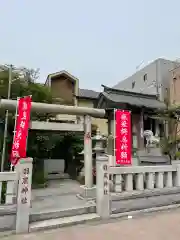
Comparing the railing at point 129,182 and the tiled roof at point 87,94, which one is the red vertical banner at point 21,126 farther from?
the tiled roof at point 87,94

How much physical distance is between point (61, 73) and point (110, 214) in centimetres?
1494

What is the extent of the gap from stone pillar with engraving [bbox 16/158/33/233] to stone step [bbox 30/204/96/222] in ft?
0.96

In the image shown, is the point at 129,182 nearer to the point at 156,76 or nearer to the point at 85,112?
the point at 85,112

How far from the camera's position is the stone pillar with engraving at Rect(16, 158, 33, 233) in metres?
4.49

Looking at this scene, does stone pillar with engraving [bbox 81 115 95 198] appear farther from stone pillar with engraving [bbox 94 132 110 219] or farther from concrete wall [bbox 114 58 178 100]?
concrete wall [bbox 114 58 178 100]

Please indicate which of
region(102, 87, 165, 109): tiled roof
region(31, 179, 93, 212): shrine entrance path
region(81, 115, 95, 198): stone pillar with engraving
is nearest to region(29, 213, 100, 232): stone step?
region(31, 179, 93, 212): shrine entrance path

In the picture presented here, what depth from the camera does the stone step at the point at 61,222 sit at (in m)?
4.62

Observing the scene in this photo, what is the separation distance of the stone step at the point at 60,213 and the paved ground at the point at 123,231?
0.43 meters

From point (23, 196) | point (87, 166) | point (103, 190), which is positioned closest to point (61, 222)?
point (23, 196)

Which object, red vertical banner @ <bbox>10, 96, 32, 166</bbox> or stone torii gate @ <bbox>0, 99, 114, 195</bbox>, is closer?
red vertical banner @ <bbox>10, 96, 32, 166</bbox>

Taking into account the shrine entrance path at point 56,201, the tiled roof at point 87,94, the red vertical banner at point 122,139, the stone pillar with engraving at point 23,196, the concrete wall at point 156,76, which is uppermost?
the concrete wall at point 156,76

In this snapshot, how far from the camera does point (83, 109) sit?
7582mm

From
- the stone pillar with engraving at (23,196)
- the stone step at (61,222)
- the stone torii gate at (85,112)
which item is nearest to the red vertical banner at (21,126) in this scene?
the stone torii gate at (85,112)

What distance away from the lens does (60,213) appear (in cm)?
514
